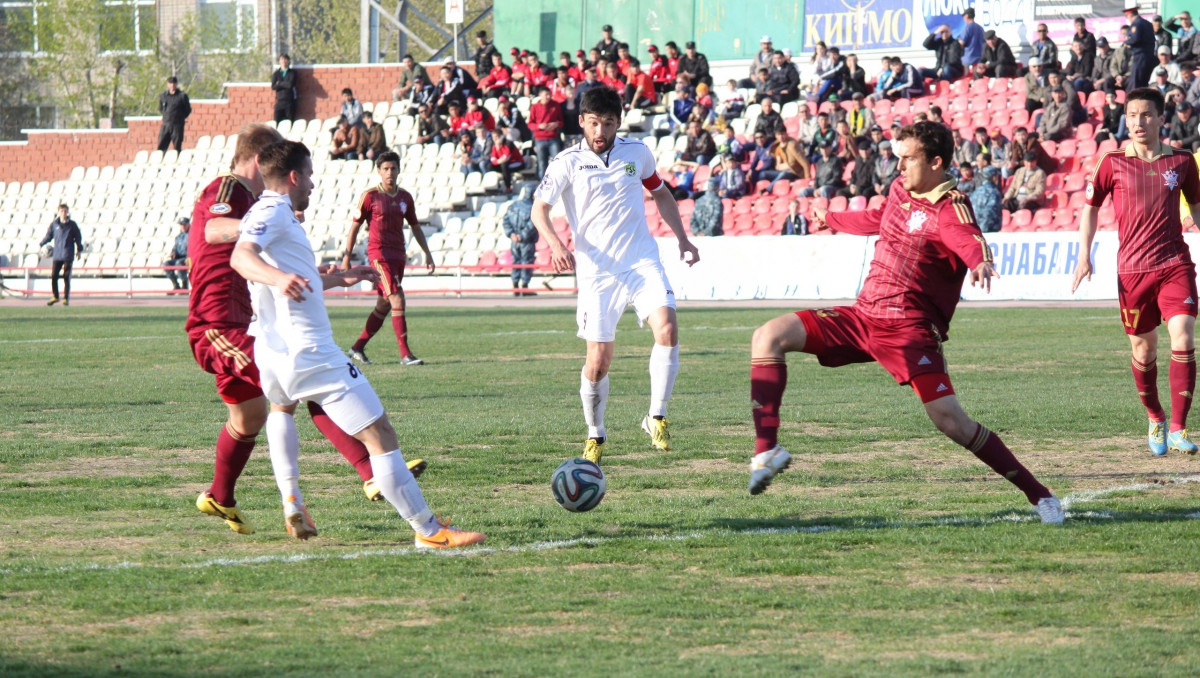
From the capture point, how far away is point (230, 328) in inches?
257

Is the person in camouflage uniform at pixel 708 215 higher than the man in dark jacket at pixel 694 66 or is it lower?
lower

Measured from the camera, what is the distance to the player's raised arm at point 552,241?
8469mm

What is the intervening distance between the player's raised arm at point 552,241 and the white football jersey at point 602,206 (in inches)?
2.6

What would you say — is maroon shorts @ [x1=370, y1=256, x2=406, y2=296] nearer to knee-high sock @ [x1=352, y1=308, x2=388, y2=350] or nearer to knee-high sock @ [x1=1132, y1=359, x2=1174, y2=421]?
knee-high sock @ [x1=352, y1=308, x2=388, y2=350]

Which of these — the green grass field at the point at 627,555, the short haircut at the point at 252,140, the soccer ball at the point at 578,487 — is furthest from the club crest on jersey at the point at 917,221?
the short haircut at the point at 252,140

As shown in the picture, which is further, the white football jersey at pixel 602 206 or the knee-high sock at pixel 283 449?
the white football jersey at pixel 602 206

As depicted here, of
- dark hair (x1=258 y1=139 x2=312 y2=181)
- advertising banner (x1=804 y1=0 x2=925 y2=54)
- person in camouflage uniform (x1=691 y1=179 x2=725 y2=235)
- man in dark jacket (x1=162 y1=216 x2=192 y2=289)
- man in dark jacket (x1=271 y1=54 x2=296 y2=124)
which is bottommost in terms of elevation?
man in dark jacket (x1=162 y1=216 x2=192 y2=289)

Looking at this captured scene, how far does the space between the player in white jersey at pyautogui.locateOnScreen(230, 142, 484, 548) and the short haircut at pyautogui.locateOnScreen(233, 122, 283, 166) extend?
1.30 ft

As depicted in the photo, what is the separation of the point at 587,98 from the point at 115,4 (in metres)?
56.7

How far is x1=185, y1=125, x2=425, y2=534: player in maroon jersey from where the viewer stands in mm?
6332

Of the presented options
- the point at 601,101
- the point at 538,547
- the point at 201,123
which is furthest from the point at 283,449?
the point at 201,123

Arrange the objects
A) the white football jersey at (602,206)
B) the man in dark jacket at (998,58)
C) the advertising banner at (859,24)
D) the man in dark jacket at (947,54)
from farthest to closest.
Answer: the advertising banner at (859,24) < the man in dark jacket at (947,54) < the man in dark jacket at (998,58) < the white football jersey at (602,206)

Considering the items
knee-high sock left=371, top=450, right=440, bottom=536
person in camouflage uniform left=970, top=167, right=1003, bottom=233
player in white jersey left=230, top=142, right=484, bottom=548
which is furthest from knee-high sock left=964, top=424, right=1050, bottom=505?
person in camouflage uniform left=970, top=167, right=1003, bottom=233

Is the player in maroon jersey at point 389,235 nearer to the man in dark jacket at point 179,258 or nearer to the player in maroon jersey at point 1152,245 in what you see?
the player in maroon jersey at point 1152,245
